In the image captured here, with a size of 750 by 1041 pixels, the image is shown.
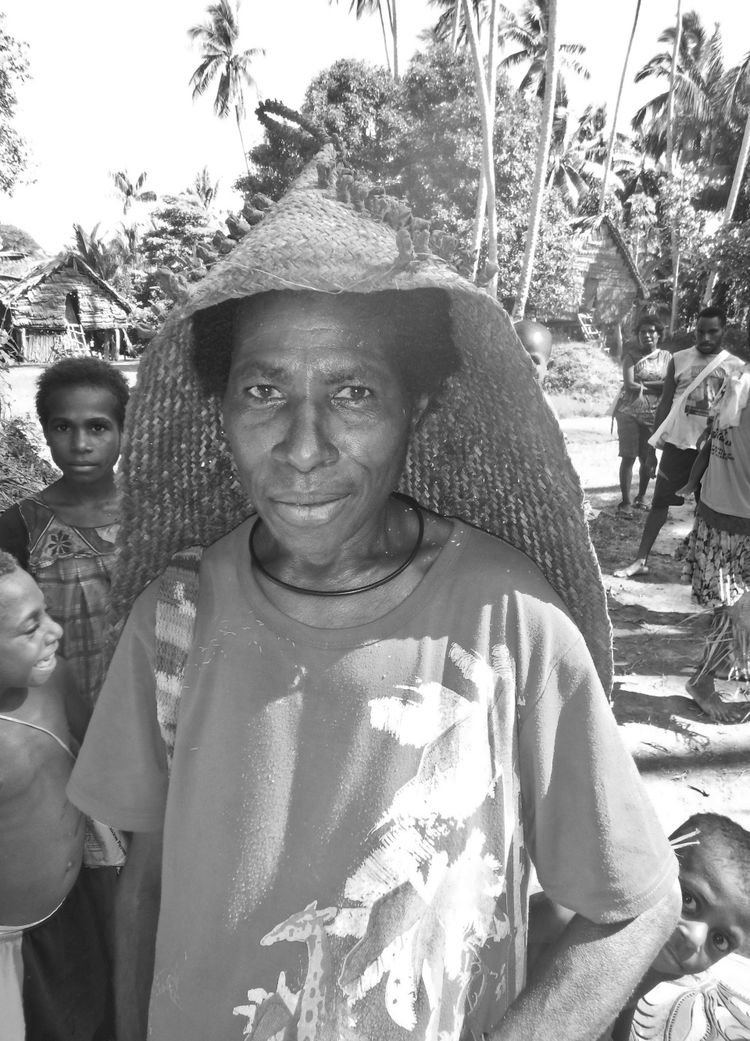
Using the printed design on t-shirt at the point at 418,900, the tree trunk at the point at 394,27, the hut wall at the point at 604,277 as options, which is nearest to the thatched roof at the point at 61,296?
the tree trunk at the point at 394,27

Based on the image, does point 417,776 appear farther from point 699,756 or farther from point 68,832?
point 699,756

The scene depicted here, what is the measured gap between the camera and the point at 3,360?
284 inches

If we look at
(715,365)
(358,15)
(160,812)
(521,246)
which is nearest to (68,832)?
(160,812)

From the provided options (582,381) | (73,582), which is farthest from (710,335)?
(582,381)

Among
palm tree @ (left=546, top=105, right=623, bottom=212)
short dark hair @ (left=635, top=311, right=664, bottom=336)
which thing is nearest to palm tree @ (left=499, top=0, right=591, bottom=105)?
palm tree @ (left=546, top=105, right=623, bottom=212)

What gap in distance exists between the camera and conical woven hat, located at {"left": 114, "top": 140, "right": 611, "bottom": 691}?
888 millimetres

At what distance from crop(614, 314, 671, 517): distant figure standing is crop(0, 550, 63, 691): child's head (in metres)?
6.63

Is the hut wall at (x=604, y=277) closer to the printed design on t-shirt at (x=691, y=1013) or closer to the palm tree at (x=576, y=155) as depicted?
the palm tree at (x=576, y=155)

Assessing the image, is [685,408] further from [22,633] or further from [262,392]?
[262,392]

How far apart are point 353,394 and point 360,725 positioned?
43cm

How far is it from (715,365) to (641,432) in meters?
2.79

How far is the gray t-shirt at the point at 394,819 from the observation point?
0.88 meters

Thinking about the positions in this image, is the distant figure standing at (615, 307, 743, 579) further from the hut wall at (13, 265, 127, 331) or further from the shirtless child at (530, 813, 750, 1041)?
the hut wall at (13, 265, 127, 331)

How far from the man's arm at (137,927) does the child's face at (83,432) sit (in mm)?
1622
